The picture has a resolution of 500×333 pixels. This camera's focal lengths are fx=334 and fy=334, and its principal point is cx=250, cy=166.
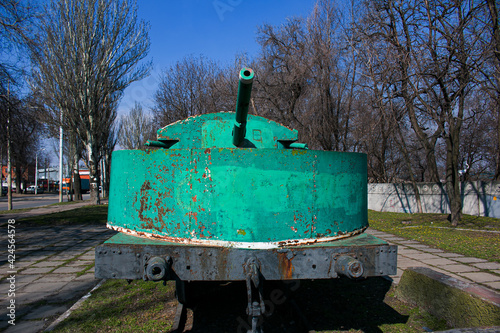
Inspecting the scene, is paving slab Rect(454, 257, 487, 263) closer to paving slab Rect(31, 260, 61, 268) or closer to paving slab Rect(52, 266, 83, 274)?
paving slab Rect(52, 266, 83, 274)

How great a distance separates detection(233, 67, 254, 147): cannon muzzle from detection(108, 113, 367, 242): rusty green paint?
0.35 metres

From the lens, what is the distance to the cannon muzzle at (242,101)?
222 cm

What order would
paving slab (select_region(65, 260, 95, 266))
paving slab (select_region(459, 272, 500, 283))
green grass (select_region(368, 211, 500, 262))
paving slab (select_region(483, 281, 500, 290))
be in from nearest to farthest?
paving slab (select_region(483, 281, 500, 290))
paving slab (select_region(459, 272, 500, 283))
paving slab (select_region(65, 260, 95, 266))
green grass (select_region(368, 211, 500, 262))

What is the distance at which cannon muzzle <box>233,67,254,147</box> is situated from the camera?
2225mm

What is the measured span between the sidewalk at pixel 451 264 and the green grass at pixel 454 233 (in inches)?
13.1

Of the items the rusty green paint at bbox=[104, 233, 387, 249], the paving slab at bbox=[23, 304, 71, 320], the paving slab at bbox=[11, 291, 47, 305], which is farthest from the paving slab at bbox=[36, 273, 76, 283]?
the rusty green paint at bbox=[104, 233, 387, 249]

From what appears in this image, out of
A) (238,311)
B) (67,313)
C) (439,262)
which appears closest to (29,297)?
(67,313)

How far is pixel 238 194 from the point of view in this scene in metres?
2.42

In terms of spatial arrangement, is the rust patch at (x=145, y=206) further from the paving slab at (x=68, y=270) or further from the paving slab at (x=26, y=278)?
the paving slab at (x=68, y=270)

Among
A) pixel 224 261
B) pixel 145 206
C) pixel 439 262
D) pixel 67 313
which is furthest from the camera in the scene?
pixel 439 262

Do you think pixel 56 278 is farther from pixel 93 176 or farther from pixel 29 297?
pixel 93 176

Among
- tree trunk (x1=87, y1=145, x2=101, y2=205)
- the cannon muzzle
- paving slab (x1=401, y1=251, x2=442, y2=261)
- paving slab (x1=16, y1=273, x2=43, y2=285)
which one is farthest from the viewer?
tree trunk (x1=87, y1=145, x2=101, y2=205)

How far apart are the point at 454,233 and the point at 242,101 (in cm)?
815

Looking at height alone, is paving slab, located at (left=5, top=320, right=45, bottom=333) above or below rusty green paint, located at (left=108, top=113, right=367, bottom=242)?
below
